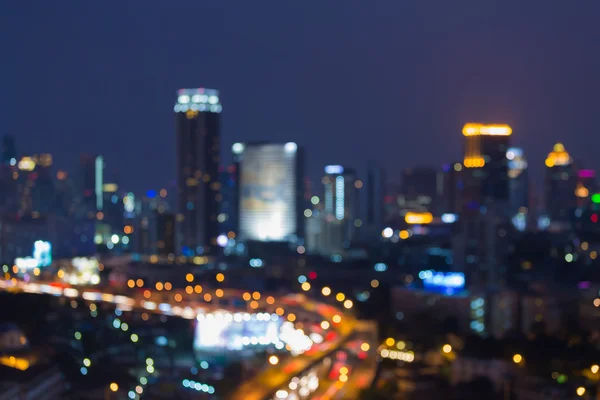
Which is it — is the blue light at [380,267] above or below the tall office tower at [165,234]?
below

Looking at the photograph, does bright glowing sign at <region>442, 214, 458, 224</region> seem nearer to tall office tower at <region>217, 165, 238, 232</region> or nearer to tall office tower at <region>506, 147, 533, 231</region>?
tall office tower at <region>506, 147, 533, 231</region>

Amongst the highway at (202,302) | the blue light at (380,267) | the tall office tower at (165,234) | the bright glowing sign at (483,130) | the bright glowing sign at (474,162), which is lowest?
the blue light at (380,267)

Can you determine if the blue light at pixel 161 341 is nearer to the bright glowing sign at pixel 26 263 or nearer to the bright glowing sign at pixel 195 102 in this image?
the bright glowing sign at pixel 26 263

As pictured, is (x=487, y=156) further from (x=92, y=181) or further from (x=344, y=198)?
(x=92, y=181)

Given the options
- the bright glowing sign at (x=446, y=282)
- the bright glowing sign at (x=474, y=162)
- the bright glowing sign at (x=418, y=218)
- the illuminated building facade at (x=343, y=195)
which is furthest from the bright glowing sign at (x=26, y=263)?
the bright glowing sign at (x=474, y=162)

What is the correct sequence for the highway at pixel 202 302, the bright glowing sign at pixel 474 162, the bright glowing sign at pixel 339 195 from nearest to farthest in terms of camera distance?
the highway at pixel 202 302, the bright glowing sign at pixel 474 162, the bright glowing sign at pixel 339 195

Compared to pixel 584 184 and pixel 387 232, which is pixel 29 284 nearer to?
pixel 387 232

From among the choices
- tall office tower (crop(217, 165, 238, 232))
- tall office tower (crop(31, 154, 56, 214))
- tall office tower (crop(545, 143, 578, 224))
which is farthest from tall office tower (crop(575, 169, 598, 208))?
tall office tower (crop(31, 154, 56, 214))

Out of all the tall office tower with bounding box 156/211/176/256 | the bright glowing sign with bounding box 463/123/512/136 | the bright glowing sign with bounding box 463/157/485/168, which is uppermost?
the bright glowing sign with bounding box 463/123/512/136
